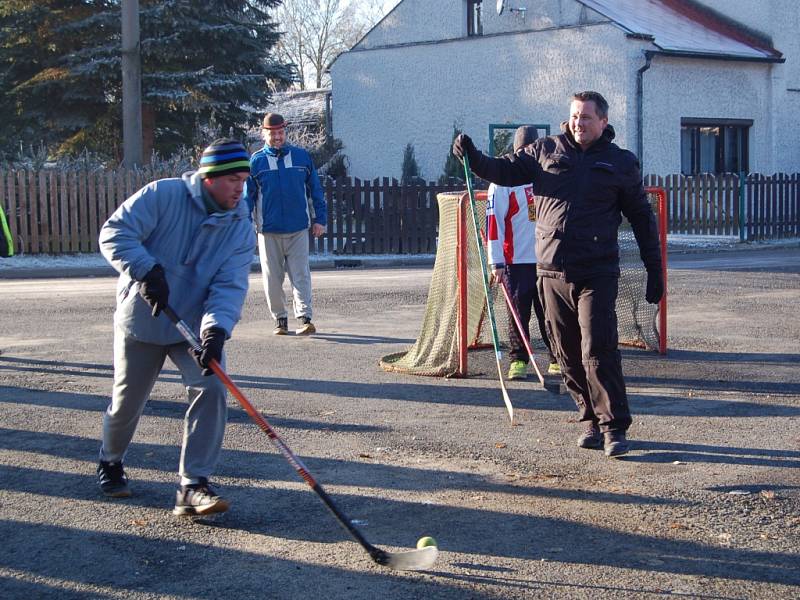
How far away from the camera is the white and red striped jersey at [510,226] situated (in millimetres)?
8844

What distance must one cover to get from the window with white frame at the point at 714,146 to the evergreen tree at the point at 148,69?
35.4ft

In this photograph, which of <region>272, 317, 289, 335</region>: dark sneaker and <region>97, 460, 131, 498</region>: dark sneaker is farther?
<region>272, 317, 289, 335</region>: dark sneaker

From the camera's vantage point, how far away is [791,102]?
32.0 m

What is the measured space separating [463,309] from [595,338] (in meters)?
2.72

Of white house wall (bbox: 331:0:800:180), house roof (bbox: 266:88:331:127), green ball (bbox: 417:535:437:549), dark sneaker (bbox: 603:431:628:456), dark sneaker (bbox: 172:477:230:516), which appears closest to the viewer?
green ball (bbox: 417:535:437:549)

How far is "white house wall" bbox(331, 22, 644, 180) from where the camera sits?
28828 millimetres

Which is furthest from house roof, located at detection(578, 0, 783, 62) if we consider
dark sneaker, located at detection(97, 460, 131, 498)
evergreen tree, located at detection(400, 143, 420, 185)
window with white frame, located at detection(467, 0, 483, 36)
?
dark sneaker, located at detection(97, 460, 131, 498)

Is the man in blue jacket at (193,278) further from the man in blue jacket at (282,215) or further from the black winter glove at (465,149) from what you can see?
the man in blue jacket at (282,215)

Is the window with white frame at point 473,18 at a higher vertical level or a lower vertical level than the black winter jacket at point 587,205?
higher

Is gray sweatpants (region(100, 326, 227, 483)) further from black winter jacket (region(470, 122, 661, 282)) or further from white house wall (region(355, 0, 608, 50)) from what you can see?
white house wall (region(355, 0, 608, 50))

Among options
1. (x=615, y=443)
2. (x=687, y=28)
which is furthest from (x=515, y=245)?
(x=687, y=28)

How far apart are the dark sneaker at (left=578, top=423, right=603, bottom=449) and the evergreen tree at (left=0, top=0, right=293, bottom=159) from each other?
2088cm

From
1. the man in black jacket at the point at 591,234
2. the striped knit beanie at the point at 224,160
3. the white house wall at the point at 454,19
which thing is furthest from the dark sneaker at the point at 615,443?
the white house wall at the point at 454,19

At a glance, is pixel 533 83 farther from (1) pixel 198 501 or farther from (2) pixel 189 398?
(1) pixel 198 501
